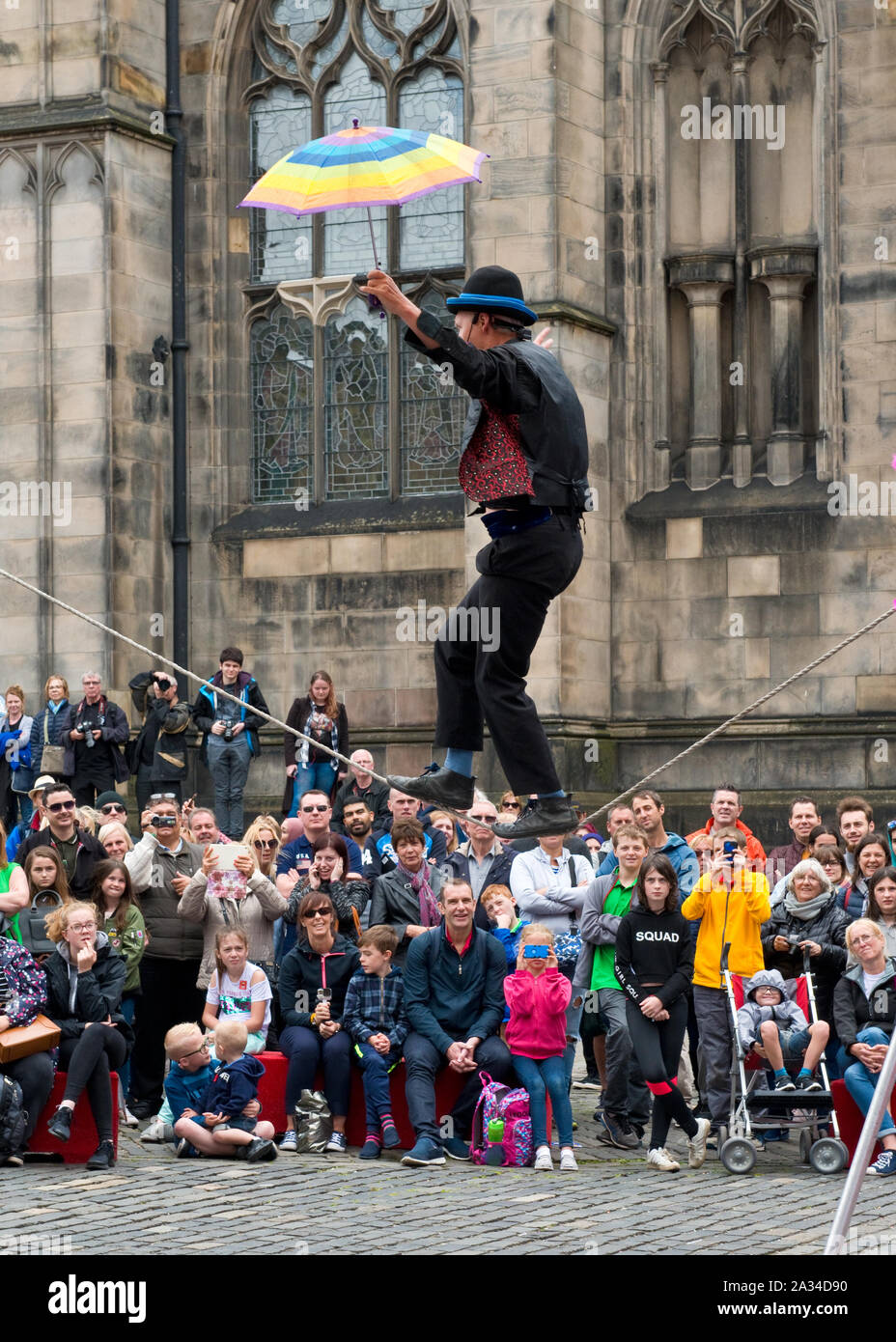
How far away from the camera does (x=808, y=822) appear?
13.4 m

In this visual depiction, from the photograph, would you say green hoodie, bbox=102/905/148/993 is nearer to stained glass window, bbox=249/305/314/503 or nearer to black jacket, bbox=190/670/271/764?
black jacket, bbox=190/670/271/764

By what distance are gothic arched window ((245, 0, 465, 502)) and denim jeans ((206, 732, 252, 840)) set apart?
11.2 ft

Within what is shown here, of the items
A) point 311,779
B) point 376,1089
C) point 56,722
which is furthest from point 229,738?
point 376,1089

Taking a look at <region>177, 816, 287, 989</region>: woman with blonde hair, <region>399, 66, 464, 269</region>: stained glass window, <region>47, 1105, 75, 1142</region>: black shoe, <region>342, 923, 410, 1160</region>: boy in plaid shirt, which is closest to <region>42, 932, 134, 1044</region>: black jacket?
<region>47, 1105, 75, 1142</region>: black shoe

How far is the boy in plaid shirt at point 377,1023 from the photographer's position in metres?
12.0

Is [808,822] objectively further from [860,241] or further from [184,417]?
[184,417]

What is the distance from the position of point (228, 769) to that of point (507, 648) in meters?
12.1

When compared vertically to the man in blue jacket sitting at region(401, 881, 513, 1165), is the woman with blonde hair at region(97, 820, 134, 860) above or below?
above

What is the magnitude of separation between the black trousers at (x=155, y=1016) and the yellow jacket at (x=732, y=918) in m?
2.90

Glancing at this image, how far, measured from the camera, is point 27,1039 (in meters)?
11.5

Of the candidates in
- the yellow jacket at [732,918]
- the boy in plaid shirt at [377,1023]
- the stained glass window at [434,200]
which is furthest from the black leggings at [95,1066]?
the stained glass window at [434,200]

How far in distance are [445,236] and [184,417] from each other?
303 centimetres

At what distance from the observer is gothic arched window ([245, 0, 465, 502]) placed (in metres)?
20.8
